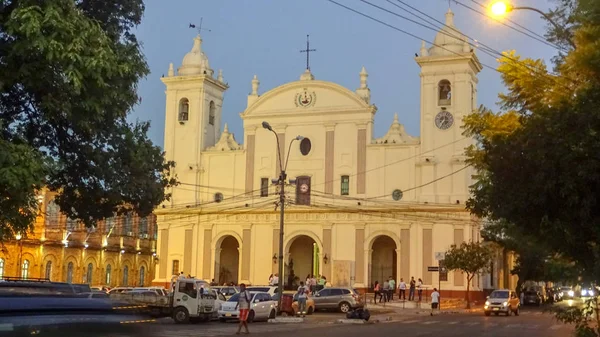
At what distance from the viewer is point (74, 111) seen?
583 inches

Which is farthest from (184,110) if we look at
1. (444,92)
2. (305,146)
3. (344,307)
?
(344,307)

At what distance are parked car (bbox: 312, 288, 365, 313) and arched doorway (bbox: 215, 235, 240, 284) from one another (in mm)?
18459

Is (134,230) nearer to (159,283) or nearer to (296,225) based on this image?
(159,283)

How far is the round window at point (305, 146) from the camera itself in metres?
54.4

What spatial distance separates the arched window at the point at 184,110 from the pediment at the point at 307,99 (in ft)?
17.3

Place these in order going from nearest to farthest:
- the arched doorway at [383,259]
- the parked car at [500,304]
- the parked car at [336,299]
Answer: the parked car at [500,304]
the parked car at [336,299]
the arched doorway at [383,259]

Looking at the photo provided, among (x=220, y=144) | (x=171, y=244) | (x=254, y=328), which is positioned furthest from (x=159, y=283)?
(x=254, y=328)

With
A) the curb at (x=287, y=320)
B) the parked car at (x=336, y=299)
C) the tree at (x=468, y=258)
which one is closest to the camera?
the curb at (x=287, y=320)

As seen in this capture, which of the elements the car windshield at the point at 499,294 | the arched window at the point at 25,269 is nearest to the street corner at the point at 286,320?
the car windshield at the point at 499,294

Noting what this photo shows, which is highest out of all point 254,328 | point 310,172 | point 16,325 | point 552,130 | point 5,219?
point 310,172

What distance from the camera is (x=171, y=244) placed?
56219 mm

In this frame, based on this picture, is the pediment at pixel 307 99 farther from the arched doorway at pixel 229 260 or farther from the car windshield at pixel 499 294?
the car windshield at pixel 499 294

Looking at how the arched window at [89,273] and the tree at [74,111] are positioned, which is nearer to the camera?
the tree at [74,111]

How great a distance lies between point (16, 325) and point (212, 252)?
51.2 m
